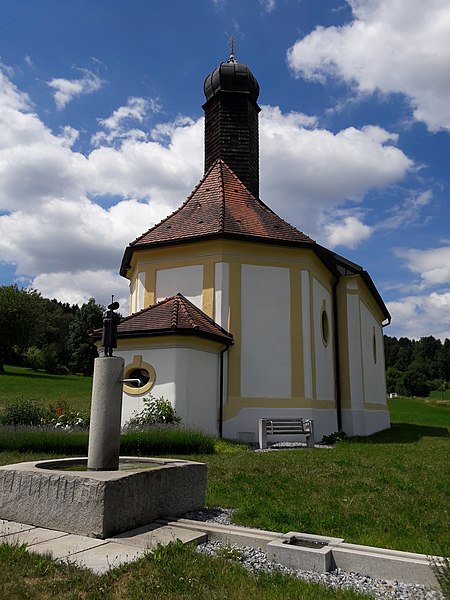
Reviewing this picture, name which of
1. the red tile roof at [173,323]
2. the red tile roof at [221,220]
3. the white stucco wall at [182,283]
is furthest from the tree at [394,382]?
the red tile roof at [173,323]

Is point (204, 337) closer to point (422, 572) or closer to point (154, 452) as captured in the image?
point (154, 452)

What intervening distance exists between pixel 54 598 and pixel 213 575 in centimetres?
120

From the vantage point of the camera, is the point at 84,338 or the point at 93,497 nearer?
the point at 93,497

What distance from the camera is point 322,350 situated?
1847 cm

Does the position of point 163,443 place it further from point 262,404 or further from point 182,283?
point 182,283

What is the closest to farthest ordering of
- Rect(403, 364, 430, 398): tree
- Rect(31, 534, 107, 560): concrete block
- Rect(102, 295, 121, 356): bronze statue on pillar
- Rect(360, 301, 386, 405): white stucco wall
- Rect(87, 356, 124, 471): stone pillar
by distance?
1. Rect(31, 534, 107, 560): concrete block
2. Rect(87, 356, 124, 471): stone pillar
3. Rect(102, 295, 121, 356): bronze statue on pillar
4. Rect(360, 301, 386, 405): white stucco wall
5. Rect(403, 364, 430, 398): tree

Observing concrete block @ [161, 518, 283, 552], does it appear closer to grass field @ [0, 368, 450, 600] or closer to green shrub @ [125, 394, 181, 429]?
grass field @ [0, 368, 450, 600]

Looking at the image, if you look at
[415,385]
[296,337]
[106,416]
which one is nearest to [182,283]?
[296,337]

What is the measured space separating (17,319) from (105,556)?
5134 cm

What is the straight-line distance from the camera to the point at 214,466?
9547 millimetres

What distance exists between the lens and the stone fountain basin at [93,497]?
16.4 feet

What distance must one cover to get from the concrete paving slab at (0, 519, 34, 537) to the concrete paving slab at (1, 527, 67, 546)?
8cm

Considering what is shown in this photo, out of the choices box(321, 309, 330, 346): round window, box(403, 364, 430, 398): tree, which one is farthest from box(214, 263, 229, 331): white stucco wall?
box(403, 364, 430, 398): tree

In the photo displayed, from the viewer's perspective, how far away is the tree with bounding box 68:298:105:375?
59219mm
